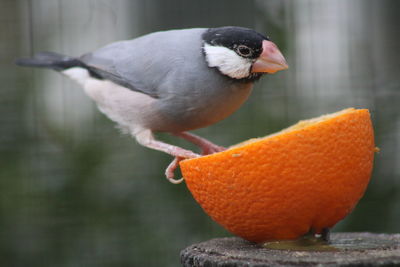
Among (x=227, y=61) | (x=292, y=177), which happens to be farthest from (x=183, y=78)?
(x=292, y=177)

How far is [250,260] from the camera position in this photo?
0.99m

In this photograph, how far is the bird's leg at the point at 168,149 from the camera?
1.56 m

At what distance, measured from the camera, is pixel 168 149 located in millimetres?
1635

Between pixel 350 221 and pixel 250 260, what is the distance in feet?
4.94

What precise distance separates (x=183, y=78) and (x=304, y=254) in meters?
0.72

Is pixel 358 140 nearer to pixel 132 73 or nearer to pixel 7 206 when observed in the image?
pixel 132 73

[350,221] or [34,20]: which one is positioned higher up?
[34,20]

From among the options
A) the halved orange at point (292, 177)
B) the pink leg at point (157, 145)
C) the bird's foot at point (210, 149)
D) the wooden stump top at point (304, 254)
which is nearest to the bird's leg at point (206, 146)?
the bird's foot at point (210, 149)

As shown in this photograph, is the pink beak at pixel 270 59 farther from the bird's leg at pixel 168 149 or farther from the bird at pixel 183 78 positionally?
the bird's leg at pixel 168 149

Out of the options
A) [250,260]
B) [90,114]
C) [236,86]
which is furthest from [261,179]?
[90,114]

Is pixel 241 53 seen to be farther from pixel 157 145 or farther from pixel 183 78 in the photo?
pixel 157 145

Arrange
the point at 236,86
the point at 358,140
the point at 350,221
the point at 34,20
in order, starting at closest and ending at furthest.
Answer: the point at 358,140 → the point at 236,86 → the point at 350,221 → the point at 34,20

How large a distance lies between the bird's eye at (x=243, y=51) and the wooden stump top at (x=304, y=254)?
51 centimetres

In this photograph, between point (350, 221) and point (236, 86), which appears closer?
point (236, 86)
